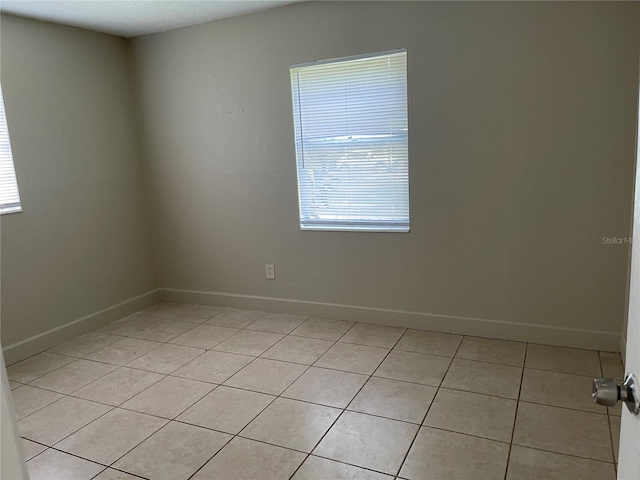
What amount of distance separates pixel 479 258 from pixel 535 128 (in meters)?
0.87

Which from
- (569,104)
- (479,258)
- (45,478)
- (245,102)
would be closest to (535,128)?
(569,104)

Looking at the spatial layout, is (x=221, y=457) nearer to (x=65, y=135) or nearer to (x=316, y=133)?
(x=316, y=133)

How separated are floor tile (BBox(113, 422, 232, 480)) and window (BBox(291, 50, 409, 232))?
1787 mm

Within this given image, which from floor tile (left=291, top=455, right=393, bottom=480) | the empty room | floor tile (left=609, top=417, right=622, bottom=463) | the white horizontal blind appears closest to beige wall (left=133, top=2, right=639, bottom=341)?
the empty room

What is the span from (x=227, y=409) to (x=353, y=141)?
1.95 m

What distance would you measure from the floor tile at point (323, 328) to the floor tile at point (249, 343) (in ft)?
0.62

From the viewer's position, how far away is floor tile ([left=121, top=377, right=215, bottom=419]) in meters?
2.44

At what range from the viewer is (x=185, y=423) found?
230 centimetres

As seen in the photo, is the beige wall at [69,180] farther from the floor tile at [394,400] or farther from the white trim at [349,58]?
the floor tile at [394,400]

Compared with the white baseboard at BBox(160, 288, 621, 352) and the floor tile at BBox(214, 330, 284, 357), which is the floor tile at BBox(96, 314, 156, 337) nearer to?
the white baseboard at BBox(160, 288, 621, 352)

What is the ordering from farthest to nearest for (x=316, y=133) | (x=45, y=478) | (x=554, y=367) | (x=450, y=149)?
(x=316, y=133) → (x=450, y=149) → (x=554, y=367) → (x=45, y=478)

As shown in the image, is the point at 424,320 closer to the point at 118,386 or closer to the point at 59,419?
the point at 118,386

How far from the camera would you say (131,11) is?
3.16m

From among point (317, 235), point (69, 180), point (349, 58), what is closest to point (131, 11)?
point (69, 180)
